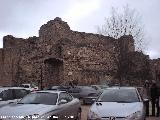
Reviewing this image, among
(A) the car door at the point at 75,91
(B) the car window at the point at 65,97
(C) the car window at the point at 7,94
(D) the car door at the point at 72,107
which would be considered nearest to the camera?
(B) the car window at the point at 65,97

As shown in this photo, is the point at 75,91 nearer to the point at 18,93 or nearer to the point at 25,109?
the point at 18,93

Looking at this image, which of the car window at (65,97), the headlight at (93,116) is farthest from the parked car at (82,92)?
the headlight at (93,116)

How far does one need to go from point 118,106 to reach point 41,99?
Result: 284 cm

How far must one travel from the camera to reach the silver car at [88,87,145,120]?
14.7 meters

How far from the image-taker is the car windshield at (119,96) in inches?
653

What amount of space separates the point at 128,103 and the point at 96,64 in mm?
36256

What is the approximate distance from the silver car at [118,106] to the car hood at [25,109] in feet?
4.89

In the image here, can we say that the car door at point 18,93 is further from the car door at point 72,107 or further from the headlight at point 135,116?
the headlight at point 135,116

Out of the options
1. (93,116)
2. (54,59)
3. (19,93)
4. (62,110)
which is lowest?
(93,116)

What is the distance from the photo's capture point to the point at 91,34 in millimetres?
52406

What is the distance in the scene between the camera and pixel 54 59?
1946 inches

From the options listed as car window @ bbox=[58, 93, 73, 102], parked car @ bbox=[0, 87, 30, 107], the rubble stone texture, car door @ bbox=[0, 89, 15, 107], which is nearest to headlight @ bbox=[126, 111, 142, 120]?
car window @ bbox=[58, 93, 73, 102]

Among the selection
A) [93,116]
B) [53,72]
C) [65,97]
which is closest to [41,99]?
[65,97]

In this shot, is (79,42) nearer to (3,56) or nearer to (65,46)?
(65,46)
